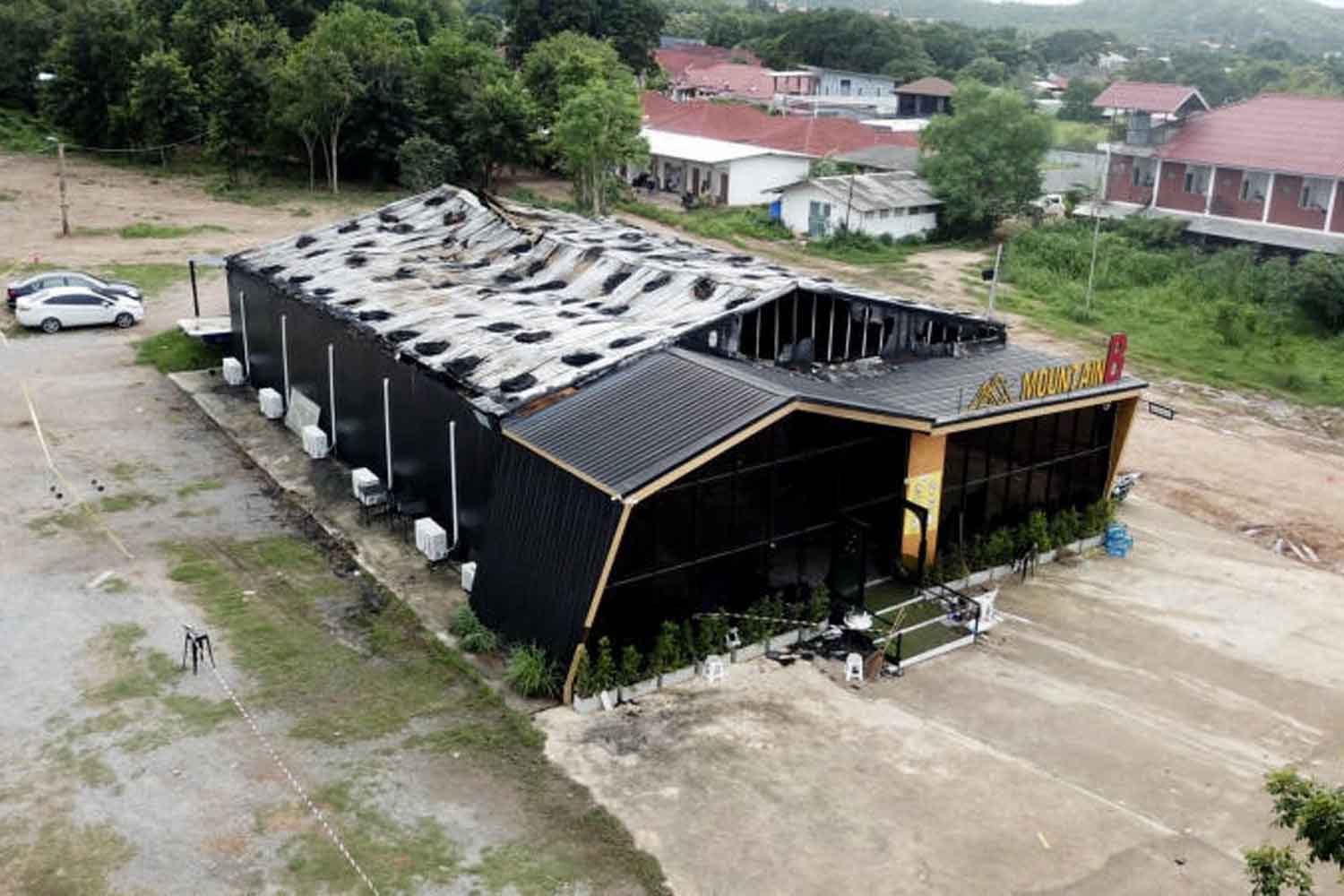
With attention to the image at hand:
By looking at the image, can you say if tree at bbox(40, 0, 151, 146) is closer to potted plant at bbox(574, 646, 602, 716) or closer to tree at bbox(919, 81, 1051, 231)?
tree at bbox(919, 81, 1051, 231)

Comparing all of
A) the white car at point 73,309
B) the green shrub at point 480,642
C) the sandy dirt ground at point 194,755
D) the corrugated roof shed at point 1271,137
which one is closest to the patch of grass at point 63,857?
the sandy dirt ground at point 194,755

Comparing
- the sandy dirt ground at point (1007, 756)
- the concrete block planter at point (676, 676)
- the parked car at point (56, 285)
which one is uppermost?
the parked car at point (56, 285)

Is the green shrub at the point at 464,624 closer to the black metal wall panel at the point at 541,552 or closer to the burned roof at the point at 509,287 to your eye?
the black metal wall panel at the point at 541,552

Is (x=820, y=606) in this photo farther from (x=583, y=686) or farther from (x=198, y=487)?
(x=198, y=487)

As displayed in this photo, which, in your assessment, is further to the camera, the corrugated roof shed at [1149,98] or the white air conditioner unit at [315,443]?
the corrugated roof shed at [1149,98]

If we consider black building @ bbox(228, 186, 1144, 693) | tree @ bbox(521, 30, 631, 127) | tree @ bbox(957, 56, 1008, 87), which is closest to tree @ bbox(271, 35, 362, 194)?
tree @ bbox(521, 30, 631, 127)

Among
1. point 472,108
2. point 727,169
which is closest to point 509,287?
point 472,108

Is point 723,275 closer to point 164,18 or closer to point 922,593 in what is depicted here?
point 922,593

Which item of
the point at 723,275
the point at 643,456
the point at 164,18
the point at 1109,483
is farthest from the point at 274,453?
the point at 164,18
